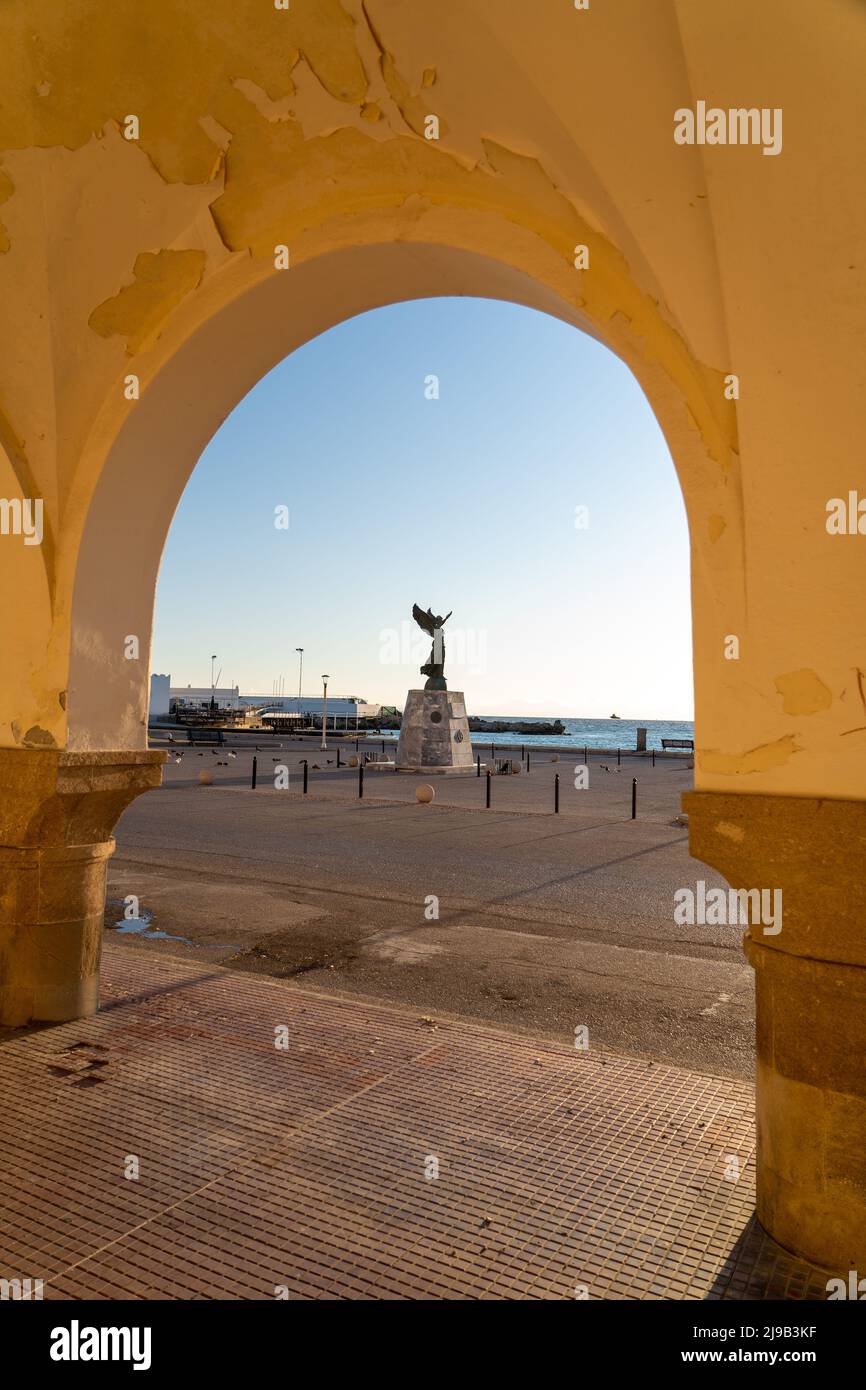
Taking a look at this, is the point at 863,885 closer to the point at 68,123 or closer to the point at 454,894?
the point at 68,123

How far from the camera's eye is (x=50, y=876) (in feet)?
14.2

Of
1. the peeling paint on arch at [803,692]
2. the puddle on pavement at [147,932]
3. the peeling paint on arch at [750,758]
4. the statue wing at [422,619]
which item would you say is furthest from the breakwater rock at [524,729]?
the peeling paint on arch at [803,692]

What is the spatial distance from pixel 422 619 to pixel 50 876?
78.2 feet

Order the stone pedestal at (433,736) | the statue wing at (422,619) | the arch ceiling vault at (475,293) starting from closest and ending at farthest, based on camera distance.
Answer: the arch ceiling vault at (475,293), the stone pedestal at (433,736), the statue wing at (422,619)

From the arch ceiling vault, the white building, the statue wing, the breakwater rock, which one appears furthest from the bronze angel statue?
the breakwater rock

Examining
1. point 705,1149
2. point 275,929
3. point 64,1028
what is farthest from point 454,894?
point 705,1149

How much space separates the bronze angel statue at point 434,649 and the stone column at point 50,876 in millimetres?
21543

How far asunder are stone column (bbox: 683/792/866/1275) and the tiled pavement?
0.53 ft

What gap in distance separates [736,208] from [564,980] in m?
4.17

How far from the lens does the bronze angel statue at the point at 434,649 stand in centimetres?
2638

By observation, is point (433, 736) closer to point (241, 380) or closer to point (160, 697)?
point (241, 380)

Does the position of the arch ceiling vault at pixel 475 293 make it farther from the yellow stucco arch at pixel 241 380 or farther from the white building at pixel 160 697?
the white building at pixel 160 697

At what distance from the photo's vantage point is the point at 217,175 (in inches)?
149

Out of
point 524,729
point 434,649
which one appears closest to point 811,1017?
point 434,649
